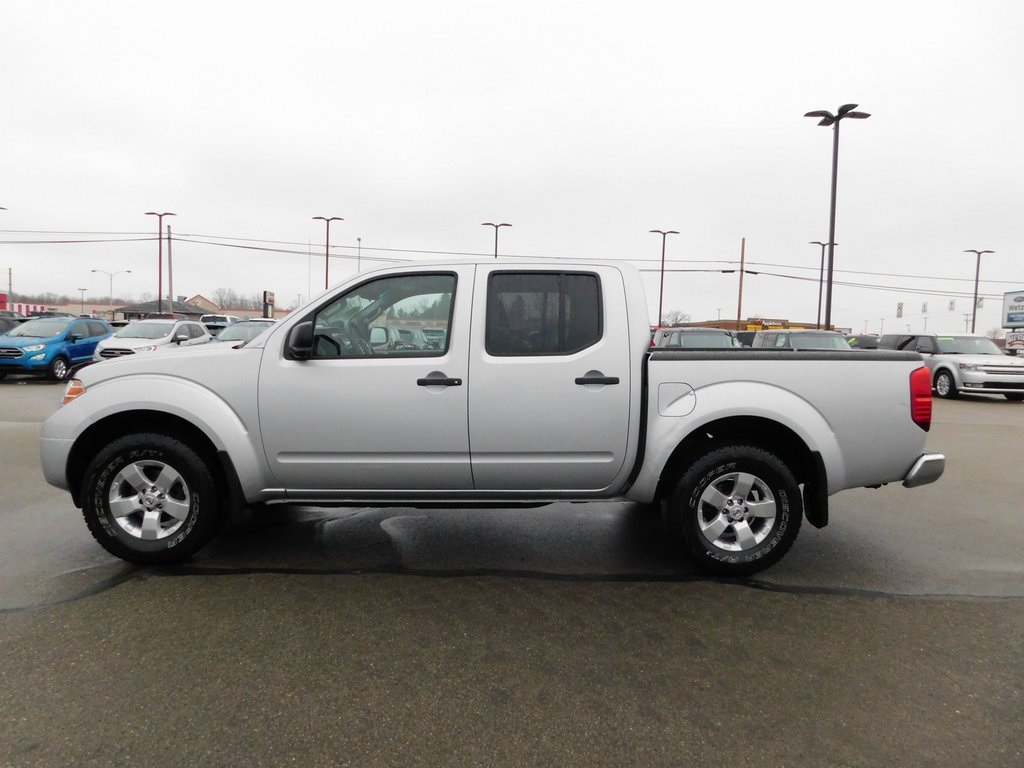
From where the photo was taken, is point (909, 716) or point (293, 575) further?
point (293, 575)

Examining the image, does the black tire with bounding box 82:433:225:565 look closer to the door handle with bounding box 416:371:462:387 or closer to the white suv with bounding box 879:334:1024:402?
the door handle with bounding box 416:371:462:387

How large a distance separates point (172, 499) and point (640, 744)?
3094 mm

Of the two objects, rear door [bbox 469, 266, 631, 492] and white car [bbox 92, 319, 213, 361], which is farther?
white car [bbox 92, 319, 213, 361]

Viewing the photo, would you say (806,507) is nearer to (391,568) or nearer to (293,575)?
(391,568)

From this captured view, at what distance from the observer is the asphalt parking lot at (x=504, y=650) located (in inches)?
94.3

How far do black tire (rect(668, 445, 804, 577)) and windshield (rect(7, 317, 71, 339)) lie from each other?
18.3 metres

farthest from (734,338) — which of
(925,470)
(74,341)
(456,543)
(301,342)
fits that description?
(74,341)

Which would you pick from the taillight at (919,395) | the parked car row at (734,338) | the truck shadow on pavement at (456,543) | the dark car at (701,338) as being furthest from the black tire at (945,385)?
the taillight at (919,395)

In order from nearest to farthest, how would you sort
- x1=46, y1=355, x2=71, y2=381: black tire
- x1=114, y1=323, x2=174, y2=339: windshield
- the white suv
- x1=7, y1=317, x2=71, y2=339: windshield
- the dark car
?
the dark car → the white suv → x1=46, y1=355, x2=71, y2=381: black tire → x1=7, y1=317, x2=71, y2=339: windshield → x1=114, y1=323, x2=174, y2=339: windshield

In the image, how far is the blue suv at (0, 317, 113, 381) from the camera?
1602 cm

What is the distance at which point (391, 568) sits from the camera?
409cm

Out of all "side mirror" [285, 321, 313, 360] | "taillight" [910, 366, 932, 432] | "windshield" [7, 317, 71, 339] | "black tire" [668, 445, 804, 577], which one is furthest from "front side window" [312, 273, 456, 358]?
"windshield" [7, 317, 71, 339]

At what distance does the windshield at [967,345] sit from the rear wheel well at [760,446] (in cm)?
1555

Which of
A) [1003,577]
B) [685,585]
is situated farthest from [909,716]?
[1003,577]
